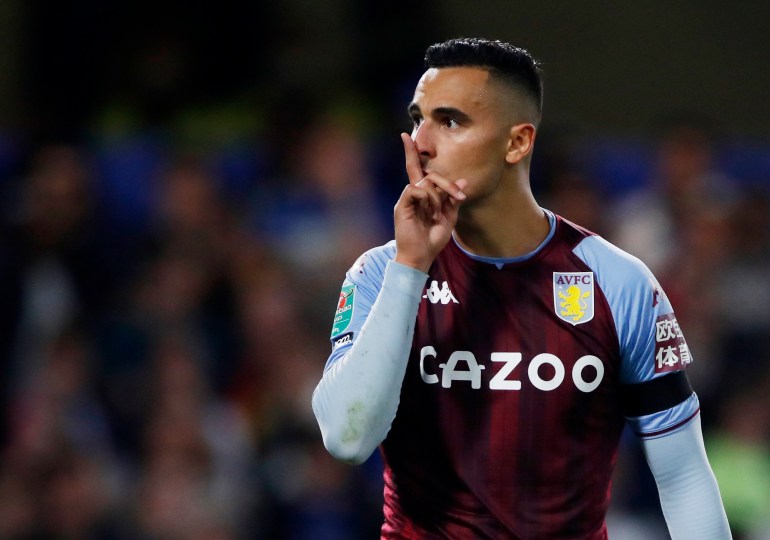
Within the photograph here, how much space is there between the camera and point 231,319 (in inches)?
253

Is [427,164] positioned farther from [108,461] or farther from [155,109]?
[155,109]

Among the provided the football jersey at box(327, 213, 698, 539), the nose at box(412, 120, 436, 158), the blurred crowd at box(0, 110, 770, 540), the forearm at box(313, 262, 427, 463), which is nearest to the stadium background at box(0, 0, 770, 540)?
the blurred crowd at box(0, 110, 770, 540)

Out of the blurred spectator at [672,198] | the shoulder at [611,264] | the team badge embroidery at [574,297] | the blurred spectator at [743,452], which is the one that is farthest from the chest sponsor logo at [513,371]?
the blurred spectator at [672,198]

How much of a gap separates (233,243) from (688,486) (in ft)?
12.5

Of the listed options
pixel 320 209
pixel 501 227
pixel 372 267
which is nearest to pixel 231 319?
pixel 320 209

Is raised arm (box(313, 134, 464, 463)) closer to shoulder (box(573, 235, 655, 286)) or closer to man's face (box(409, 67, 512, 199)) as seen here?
man's face (box(409, 67, 512, 199))

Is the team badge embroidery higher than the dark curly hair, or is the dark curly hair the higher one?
the dark curly hair

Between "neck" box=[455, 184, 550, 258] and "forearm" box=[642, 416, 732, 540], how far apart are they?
2.03 feet

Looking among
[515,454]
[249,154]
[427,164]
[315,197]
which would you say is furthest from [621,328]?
[249,154]

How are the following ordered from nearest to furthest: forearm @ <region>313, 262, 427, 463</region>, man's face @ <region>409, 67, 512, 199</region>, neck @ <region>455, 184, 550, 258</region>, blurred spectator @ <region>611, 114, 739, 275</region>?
forearm @ <region>313, 262, 427, 463</region>
man's face @ <region>409, 67, 512, 199</region>
neck @ <region>455, 184, 550, 258</region>
blurred spectator @ <region>611, 114, 739, 275</region>

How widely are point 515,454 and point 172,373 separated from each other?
125 inches

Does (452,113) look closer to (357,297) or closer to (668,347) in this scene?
(357,297)

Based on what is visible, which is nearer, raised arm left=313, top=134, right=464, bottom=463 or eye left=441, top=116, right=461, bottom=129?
raised arm left=313, top=134, right=464, bottom=463

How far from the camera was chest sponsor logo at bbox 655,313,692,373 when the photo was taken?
3.19 metres
